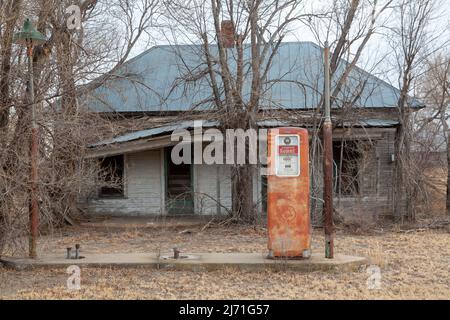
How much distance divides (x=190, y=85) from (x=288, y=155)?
7798 mm

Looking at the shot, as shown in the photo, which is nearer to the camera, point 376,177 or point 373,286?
point 373,286

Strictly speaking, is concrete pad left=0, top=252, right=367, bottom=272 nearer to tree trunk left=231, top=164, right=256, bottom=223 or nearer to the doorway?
tree trunk left=231, top=164, right=256, bottom=223

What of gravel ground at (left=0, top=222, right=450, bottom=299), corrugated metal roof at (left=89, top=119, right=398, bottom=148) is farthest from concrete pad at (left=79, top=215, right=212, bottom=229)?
gravel ground at (left=0, top=222, right=450, bottom=299)

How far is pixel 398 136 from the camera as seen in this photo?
1521 centimetres

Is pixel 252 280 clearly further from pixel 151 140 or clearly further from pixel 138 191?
pixel 138 191

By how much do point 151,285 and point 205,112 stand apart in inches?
294

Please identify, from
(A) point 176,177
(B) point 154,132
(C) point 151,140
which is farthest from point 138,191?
(C) point 151,140

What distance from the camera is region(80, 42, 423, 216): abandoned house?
49.9 feet

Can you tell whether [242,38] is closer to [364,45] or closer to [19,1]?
[364,45]

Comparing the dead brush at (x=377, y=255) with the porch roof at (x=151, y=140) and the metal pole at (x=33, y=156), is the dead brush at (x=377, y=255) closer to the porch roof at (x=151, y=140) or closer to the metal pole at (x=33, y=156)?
the porch roof at (x=151, y=140)

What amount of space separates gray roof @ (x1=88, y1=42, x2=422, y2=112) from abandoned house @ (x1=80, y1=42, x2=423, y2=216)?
34 mm

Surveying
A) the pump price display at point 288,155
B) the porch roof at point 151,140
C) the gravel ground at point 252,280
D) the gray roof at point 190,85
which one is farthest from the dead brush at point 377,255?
the gray roof at point 190,85
